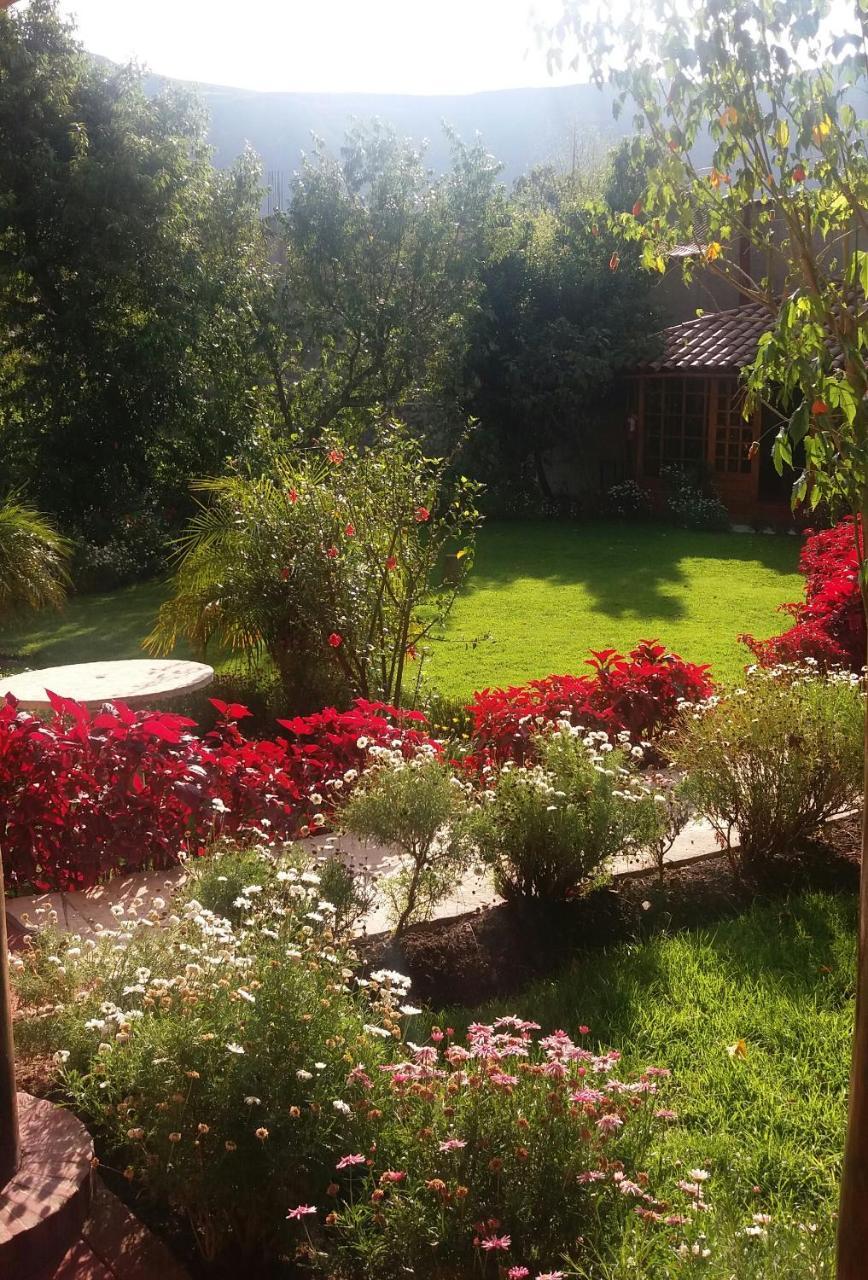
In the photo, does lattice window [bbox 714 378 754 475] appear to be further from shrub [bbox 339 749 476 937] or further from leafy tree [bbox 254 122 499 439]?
shrub [bbox 339 749 476 937]

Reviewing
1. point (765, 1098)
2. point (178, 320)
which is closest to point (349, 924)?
point (765, 1098)

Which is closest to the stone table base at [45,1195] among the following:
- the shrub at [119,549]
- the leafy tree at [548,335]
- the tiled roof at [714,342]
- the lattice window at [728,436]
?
the shrub at [119,549]

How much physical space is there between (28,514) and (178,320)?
13.5 ft

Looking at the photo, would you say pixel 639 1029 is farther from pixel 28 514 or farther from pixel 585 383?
pixel 585 383

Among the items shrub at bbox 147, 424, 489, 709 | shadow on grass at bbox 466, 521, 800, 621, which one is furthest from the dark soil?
shadow on grass at bbox 466, 521, 800, 621

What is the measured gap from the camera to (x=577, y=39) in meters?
2.16

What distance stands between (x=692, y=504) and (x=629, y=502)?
1350 mm

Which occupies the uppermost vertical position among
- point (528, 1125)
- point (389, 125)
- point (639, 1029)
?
point (389, 125)

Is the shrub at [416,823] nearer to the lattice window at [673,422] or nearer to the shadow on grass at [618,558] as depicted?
the shadow on grass at [618,558]

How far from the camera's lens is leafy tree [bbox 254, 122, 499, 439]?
58.4ft

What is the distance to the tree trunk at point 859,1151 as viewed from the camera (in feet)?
6.29

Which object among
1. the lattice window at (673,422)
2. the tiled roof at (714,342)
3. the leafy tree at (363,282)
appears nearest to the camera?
the leafy tree at (363,282)

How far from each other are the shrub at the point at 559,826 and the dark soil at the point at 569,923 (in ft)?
0.40

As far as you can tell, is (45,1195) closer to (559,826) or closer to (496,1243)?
(496,1243)
